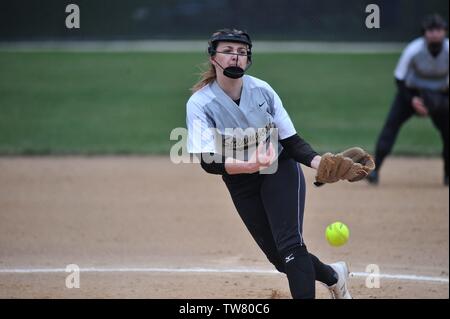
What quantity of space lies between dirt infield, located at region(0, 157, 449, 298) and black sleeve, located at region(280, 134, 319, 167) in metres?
1.43

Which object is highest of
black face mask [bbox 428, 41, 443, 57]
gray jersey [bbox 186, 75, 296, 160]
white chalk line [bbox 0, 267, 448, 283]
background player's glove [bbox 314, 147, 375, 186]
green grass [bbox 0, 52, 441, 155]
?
black face mask [bbox 428, 41, 443, 57]

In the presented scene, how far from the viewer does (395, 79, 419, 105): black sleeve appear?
10094 millimetres

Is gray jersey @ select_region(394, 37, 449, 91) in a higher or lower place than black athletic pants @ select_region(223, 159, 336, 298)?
higher

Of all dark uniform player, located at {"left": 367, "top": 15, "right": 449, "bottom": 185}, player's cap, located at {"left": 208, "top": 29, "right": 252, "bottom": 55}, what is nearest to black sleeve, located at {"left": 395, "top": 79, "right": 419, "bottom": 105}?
dark uniform player, located at {"left": 367, "top": 15, "right": 449, "bottom": 185}

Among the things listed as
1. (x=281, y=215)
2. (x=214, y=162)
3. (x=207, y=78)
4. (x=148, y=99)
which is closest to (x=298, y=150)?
(x=281, y=215)

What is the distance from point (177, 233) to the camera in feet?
27.2

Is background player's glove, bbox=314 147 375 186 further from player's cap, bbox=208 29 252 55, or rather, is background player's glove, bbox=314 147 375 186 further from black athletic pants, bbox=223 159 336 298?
player's cap, bbox=208 29 252 55

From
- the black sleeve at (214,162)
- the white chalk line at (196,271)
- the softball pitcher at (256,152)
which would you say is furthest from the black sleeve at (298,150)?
the white chalk line at (196,271)

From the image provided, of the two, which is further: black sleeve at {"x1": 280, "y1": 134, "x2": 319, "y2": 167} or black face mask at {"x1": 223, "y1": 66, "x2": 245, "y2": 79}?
black sleeve at {"x1": 280, "y1": 134, "x2": 319, "y2": 167}

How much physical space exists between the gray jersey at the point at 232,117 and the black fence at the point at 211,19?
43.4ft

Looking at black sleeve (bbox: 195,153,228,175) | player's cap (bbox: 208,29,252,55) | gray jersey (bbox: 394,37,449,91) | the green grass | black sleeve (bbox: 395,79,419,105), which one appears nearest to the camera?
black sleeve (bbox: 195,153,228,175)

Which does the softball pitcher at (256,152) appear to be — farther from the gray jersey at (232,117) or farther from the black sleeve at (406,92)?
the black sleeve at (406,92)

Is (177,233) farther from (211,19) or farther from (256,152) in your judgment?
(211,19)

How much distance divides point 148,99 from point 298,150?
12238 mm
